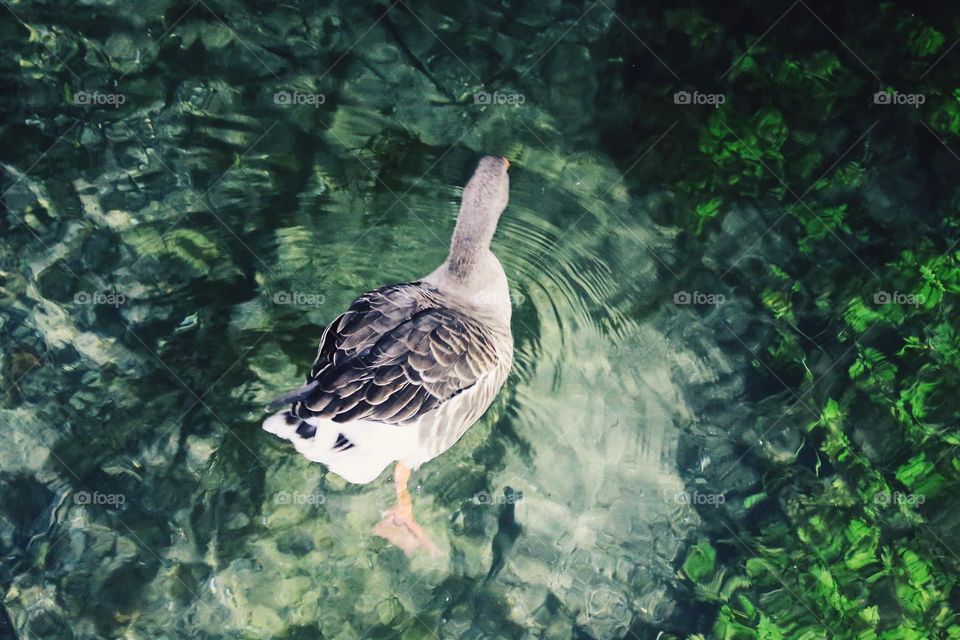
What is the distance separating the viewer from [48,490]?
15.8 ft

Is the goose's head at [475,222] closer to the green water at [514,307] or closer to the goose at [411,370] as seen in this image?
the goose at [411,370]

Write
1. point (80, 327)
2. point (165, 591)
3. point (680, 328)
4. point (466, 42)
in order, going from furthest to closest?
point (466, 42), point (680, 328), point (80, 327), point (165, 591)

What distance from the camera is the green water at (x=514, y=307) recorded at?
15.9 feet

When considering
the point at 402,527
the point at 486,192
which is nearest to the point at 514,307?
the point at 486,192

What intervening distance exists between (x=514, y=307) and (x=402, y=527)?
1.50 m

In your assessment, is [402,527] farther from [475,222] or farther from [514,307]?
[475,222]

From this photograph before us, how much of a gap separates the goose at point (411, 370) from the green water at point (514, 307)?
0.41 meters

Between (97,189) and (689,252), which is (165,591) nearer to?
(97,189)

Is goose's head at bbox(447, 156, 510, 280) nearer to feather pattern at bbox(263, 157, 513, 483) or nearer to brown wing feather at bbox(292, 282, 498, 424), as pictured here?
feather pattern at bbox(263, 157, 513, 483)

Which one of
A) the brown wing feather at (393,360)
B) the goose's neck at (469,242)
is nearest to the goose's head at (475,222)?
the goose's neck at (469,242)

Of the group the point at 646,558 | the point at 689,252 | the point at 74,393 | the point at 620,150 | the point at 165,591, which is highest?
the point at 620,150

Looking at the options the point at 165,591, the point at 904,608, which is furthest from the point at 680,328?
the point at 165,591

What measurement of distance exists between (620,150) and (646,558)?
2.62 metres

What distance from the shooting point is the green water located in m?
4.84
